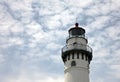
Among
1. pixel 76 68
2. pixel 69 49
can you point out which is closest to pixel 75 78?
pixel 76 68

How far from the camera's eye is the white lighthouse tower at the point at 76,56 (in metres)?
41.0

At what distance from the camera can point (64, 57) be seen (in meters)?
43.0

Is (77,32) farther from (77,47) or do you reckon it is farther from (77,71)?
(77,71)

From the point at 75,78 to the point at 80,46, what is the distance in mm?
4482

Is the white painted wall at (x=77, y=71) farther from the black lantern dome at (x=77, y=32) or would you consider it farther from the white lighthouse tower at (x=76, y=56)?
the black lantern dome at (x=77, y=32)

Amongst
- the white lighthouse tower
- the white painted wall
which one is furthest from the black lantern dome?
the white painted wall

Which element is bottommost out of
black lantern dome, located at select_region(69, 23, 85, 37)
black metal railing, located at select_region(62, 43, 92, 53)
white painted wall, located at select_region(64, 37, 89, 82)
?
white painted wall, located at select_region(64, 37, 89, 82)

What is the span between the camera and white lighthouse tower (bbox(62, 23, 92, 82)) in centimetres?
4097

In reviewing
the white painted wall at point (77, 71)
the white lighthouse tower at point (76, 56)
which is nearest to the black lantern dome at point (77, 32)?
the white lighthouse tower at point (76, 56)

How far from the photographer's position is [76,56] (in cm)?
4175

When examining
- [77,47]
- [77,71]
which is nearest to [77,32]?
[77,47]

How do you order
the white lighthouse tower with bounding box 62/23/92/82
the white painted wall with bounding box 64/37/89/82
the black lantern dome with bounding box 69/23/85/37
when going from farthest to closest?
the black lantern dome with bounding box 69/23/85/37 → the white lighthouse tower with bounding box 62/23/92/82 → the white painted wall with bounding box 64/37/89/82

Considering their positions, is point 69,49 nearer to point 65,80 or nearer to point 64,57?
point 64,57

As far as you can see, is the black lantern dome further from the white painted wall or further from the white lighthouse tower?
the white painted wall
